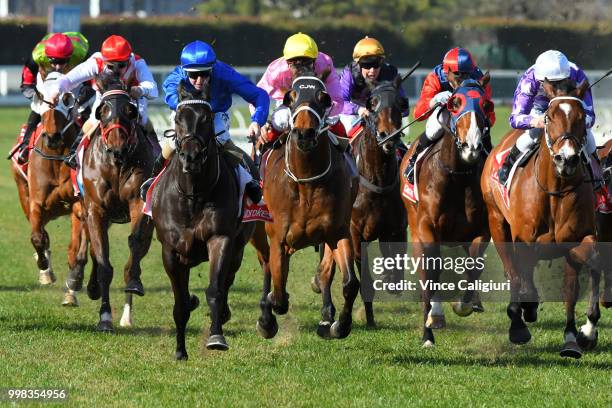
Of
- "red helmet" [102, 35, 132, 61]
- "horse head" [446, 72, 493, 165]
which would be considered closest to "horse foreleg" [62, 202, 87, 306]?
"red helmet" [102, 35, 132, 61]

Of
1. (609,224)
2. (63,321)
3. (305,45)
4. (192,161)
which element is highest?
(305,45)

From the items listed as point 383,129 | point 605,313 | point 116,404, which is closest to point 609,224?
point 605,313

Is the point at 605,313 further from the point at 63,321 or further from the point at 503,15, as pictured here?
the point at 503,15

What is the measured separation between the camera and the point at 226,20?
134 feet

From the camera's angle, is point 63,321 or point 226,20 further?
point 226,20

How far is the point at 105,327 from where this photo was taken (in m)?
9.95

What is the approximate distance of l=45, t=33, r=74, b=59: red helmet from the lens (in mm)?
11812

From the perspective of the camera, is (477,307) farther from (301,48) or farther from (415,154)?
(301,48)

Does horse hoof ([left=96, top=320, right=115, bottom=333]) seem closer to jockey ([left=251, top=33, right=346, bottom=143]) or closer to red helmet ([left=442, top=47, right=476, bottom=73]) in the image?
jockey ([left=251, top=33, right=346, bottom=143])

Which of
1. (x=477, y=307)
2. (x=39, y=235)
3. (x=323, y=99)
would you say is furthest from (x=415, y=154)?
(x=39, y=235)

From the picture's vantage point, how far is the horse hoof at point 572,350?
27.6 feet

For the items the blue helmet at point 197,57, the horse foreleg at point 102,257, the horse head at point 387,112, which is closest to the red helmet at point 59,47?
the horse foreleg at point 102,257

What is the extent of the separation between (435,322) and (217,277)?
208cm

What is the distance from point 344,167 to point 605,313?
3.19 meters
